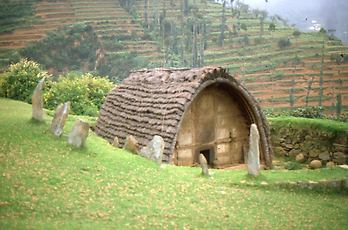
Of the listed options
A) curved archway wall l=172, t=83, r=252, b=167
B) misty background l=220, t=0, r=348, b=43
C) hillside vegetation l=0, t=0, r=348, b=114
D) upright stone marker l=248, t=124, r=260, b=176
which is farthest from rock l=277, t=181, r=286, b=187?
misty background l=220, t=0, r=348, b=43

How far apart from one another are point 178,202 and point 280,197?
2137 mm

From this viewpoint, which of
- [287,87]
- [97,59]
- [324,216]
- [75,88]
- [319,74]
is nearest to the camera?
[324,216]

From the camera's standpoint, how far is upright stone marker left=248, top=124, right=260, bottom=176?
5.69m

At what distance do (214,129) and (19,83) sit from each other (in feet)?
33.1

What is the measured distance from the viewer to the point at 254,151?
225 inches

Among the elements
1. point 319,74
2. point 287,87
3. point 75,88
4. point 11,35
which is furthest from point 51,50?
point 319,74

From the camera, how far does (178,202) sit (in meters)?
4.47

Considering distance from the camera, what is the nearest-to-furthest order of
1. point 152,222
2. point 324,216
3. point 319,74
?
point 152,222
point 324,216
point 319,74

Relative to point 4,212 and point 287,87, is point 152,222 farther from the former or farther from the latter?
point 287,87

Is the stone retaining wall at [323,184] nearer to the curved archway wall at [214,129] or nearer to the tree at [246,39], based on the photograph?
the curved archway wall at [214,129]

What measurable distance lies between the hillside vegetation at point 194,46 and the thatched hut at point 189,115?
8.71 m

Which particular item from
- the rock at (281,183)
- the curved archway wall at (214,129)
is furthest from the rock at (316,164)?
the rock at (281,183)

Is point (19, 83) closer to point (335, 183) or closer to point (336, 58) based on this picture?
point (335, 183)

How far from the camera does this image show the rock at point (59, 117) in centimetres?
583
